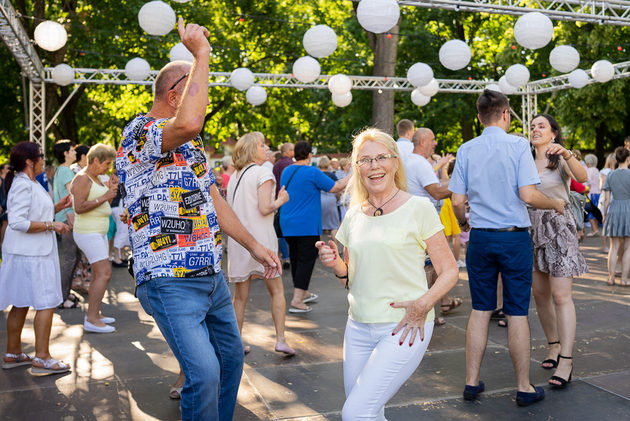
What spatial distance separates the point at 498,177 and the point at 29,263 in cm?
380

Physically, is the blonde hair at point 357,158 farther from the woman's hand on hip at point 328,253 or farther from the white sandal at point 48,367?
the white sandal at point 48,367

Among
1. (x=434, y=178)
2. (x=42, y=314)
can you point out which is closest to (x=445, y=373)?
(x=434, y=178)

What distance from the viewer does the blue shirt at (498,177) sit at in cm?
430

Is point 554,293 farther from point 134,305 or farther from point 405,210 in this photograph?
point 134,305

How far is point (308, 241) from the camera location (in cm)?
738

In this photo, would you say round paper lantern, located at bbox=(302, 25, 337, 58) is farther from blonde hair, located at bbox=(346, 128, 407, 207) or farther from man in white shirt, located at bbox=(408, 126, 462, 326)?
blonde hair, located at bbox=(346, 128, 407, 207)

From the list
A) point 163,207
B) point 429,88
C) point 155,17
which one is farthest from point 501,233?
point 429,88

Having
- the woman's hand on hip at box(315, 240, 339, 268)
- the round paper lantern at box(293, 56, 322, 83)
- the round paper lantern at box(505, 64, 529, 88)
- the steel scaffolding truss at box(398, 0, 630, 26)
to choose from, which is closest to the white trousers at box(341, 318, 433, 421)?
the woman's hand on hip at box(315, 240, 339, 268)

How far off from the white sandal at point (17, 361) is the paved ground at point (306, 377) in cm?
7

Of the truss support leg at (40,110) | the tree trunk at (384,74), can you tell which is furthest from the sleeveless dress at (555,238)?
the truss support leg at (40,110)

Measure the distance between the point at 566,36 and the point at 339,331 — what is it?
917 inches

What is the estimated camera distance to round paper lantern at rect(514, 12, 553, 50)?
385 inches

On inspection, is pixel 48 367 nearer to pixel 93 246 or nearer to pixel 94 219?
pixel 93 246

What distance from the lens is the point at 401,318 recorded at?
9.20ft
